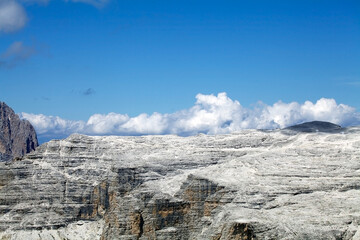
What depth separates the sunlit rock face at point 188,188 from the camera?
116062mm

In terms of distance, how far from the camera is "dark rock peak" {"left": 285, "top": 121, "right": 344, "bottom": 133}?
6521 inches

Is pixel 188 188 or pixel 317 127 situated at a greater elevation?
pixel 317 127

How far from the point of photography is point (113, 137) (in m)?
174

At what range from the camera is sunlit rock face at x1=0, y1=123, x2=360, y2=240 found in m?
116

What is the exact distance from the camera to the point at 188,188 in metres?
135

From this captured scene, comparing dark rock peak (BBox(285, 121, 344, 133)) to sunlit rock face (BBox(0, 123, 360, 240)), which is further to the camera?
dark rock peak (BBox(285, 121, 344, 133))

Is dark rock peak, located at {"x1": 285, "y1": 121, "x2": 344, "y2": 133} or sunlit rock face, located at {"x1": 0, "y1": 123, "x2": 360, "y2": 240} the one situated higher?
dark rock peak, located at {"x1": 285, "y1": 121, "x2": 344, "y2": 133}

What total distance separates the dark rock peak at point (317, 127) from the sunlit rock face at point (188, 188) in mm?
4273

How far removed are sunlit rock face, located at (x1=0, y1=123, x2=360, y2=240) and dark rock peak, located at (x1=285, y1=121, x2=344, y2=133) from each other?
427 centimetres

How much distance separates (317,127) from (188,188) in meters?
46.7

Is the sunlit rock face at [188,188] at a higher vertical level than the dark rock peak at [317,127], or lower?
lower

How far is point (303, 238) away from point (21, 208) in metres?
71.9

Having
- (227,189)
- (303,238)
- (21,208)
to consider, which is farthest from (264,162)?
(21,208)

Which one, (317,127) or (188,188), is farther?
(317,127)
